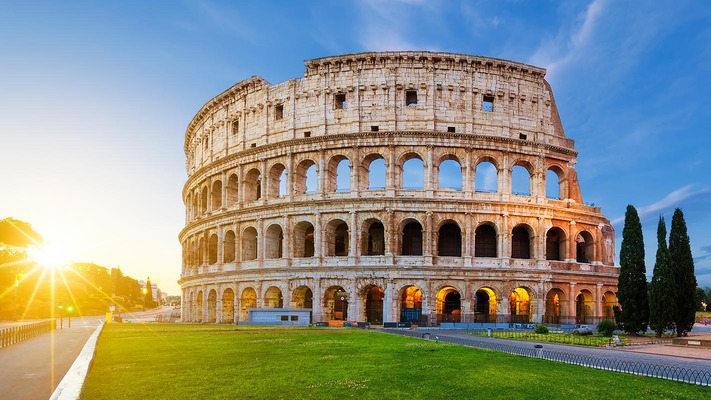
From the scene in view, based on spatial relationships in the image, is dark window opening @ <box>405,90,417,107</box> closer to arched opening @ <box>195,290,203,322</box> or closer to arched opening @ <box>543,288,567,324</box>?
arched opening @ <box>543,288,567,324</box>

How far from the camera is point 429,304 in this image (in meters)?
40.2

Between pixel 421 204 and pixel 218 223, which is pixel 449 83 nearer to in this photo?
pixel 421 204

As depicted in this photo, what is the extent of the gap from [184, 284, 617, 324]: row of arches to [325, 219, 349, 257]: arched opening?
3265 mm

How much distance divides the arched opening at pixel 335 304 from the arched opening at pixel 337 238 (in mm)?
2919

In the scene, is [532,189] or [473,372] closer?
[473,372]

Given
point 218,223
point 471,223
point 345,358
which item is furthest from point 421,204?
point 345,358

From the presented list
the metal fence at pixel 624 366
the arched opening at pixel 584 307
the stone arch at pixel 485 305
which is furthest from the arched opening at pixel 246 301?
the metal fence at pixel 624 366

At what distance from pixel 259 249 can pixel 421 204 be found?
14.2 meters

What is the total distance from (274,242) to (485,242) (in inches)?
701

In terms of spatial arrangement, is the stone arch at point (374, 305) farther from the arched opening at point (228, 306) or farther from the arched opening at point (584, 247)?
the arched opening at point (584, 247)

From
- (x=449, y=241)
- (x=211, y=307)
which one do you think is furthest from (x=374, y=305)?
(x=211, y=307)

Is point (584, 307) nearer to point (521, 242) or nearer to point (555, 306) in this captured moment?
point (555, 306)

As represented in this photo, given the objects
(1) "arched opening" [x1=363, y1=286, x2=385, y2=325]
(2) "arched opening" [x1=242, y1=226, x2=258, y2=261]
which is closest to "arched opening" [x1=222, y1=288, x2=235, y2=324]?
(2) "arched opening" [x1=242, y1=226, x2=258, y2=261]

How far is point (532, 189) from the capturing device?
44.3 metres
